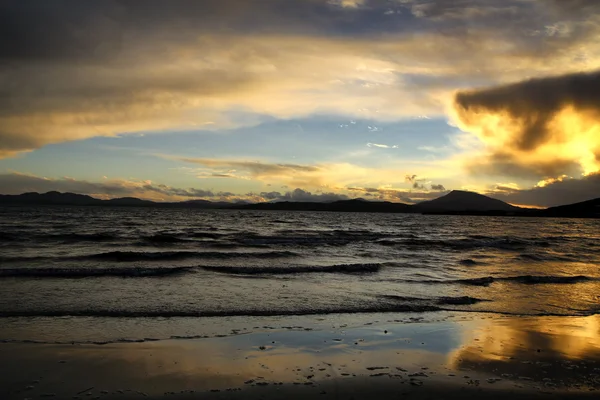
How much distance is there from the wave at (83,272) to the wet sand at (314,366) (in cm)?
971

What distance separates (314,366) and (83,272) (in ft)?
46.2

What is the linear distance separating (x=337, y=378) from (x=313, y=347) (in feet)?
5.55

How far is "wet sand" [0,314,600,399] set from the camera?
656cm

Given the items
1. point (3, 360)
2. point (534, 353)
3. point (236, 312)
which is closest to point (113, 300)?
point (236, 312)

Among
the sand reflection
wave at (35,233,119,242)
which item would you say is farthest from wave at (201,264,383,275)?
wave at (35,233,119,242)

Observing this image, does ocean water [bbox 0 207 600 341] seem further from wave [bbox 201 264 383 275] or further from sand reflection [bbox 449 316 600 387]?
sand reflection [bbox 449 316 600 387]

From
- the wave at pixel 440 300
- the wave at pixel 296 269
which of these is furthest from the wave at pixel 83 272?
the wave at pixel 440 300

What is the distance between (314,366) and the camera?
301 inches

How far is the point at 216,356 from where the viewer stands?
8008 millimetres

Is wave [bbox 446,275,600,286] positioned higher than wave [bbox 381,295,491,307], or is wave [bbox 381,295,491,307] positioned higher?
wave [bbox 381,295,491,307]

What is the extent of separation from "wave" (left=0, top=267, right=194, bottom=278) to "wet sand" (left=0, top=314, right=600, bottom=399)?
31.9 ft

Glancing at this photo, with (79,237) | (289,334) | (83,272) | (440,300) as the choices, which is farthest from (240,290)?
(79,237)

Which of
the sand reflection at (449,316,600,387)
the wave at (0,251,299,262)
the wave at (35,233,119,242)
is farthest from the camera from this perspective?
the wave at (35,233,119,242)

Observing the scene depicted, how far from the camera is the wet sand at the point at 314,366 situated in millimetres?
6562
